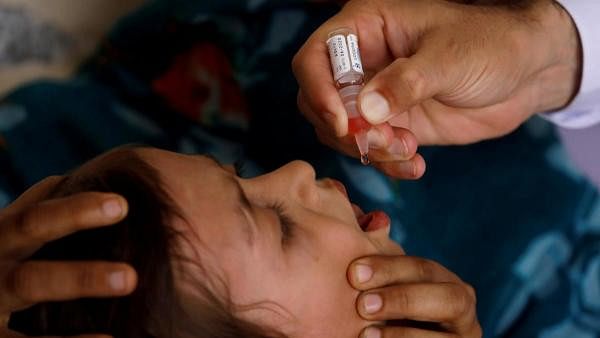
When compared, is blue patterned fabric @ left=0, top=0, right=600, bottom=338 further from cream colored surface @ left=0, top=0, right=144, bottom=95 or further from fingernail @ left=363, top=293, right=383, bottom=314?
fingernail @ left=363, top=293, right=383, bottom=314

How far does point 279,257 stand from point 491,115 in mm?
559

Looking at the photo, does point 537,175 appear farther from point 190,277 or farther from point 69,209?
point 69,209

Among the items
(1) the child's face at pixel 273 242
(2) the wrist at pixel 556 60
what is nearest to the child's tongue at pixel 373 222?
(1) the child's face at pixel 273 242

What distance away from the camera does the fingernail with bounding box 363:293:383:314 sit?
92 centimetres

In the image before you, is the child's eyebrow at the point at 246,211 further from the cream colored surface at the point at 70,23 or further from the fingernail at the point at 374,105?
the cream colored surface at the point at 70,23

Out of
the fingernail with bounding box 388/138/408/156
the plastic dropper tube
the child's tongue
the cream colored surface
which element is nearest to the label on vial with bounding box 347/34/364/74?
the plastic dropper tube

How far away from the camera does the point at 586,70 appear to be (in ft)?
4.04

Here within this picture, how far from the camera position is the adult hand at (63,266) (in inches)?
28.4

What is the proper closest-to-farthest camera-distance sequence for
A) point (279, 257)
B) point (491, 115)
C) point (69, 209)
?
point (69, 209), point (279, 257), point (491, 115)

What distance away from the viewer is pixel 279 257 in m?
0.87

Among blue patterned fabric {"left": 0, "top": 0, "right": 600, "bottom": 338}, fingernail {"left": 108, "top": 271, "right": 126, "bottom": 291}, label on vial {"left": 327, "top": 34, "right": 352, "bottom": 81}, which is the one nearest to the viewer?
fingernail {"left": 108, "top": 271, "right": 126, "bottom": 291}

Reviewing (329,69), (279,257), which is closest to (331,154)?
(329,69)

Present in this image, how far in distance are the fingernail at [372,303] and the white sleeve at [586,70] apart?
23.1 inches

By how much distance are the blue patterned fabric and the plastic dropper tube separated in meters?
0.42
